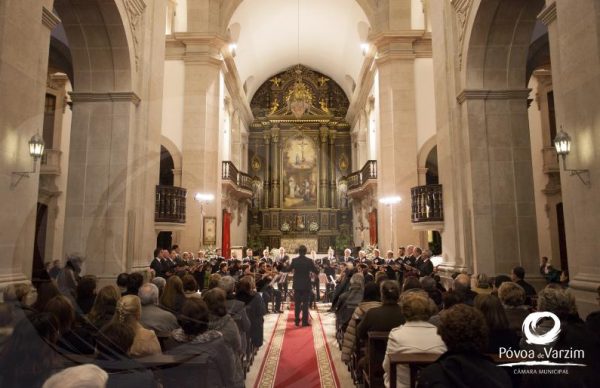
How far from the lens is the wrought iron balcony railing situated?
34.5 feet

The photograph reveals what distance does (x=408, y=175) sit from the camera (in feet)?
54.5

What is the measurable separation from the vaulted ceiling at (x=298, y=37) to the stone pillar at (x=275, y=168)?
130 inches

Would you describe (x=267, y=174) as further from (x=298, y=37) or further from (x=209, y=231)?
(x=209, y=231)

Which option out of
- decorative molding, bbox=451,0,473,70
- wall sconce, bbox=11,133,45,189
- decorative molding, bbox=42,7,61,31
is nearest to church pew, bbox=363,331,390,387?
wall sconce, bbox=11,133,45,189

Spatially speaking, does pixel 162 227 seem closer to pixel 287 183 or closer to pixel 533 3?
pixel 533 3

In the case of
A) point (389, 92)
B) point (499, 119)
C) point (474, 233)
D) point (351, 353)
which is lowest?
point (351, 353)

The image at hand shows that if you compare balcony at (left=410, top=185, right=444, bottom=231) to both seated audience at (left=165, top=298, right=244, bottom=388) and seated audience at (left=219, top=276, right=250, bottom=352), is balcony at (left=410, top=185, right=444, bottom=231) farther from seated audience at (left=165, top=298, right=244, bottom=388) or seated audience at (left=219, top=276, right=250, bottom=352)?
seated audience at (left=165, top=298, right=244, bottom=388)

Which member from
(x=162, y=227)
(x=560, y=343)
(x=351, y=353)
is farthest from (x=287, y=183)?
(x=560, y=343)

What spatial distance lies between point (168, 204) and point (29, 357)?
907 cm

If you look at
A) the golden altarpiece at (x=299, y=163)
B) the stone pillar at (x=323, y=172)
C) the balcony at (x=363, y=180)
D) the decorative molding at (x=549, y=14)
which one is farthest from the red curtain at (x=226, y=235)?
the decorative molding at (x=549, y=14)

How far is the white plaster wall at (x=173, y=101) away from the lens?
55.5ft

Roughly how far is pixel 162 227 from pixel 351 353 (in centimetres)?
719

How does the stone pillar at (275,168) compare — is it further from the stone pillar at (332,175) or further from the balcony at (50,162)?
the balcony at (50,162)

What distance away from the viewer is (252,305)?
691cm
